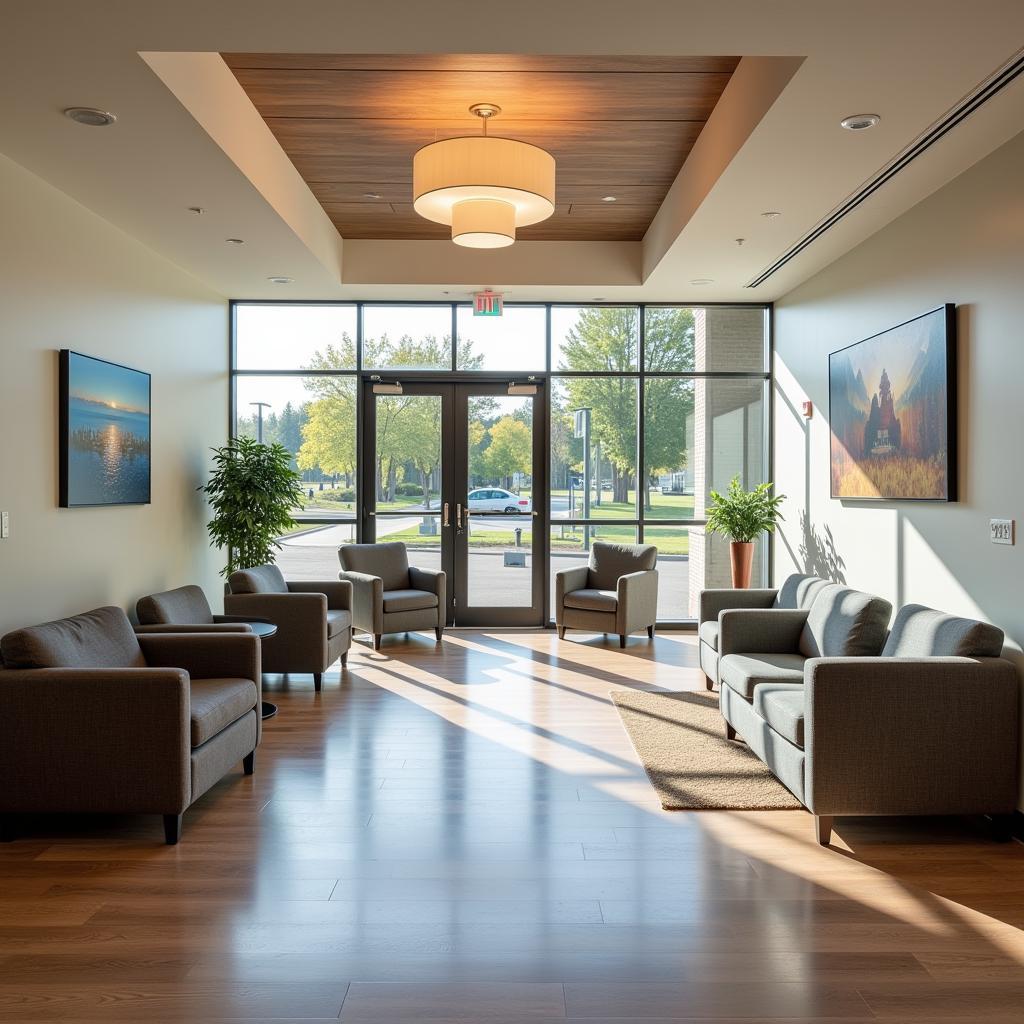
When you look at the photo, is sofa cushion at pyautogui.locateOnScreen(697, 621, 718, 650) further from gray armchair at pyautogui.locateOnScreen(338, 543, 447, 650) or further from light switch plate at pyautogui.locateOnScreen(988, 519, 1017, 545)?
gray armchair at pyautogui.locateOnScreen(338, 543, 447, 650)

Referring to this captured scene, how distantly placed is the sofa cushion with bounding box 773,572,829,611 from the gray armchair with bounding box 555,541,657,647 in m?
1.69

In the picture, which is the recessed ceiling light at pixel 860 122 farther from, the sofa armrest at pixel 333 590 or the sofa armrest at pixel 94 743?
the sofa armrest at pixel 333 590

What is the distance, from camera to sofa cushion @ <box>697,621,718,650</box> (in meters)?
5.73

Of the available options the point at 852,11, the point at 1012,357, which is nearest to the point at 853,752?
the point at 1012,357

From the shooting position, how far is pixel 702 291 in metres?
7.68

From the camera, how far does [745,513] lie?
754cm

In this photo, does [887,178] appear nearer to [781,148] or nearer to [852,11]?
[781,148]

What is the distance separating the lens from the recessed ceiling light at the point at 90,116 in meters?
3.76

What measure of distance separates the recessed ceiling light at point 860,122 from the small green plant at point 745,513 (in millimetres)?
3931

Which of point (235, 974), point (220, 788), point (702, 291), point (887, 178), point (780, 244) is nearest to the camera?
point (235, 974)

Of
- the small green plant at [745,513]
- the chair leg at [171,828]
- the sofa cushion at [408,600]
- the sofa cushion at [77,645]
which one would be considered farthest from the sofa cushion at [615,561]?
the chair leg at [171,828]

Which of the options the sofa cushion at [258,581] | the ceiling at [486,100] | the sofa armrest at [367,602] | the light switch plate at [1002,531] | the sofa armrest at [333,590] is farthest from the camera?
the sofa armrest at [367,602]

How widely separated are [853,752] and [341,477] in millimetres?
5883

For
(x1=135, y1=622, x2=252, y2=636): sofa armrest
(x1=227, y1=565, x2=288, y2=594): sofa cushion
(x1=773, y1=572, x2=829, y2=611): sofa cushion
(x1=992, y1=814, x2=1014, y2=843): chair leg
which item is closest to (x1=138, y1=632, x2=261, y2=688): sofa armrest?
(x1=135, y1=622, x2=252, y2=636): sofa armrest
